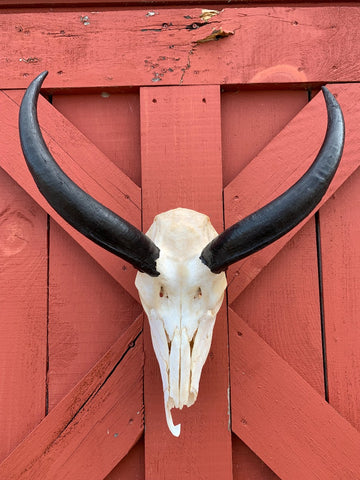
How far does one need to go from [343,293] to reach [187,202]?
2.23 feet

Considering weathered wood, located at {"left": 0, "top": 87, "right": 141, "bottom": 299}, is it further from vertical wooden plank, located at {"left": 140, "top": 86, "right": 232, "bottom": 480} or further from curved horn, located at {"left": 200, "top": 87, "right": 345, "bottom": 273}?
curved horn, located at {"left": 200, "top": 87, "right": 345, "bottom": 273}

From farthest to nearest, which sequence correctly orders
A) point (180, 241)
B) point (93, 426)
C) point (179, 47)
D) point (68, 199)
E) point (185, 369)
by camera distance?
point (179, 47) < point (93, 426) < point (180, 241) < point (185, 369) < point (68, 199)

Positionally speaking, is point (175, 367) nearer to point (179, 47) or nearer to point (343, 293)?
point (343, 293)

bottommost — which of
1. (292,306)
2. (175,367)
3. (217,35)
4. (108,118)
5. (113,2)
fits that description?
(292,306)

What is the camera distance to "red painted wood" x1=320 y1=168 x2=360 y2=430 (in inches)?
56.5

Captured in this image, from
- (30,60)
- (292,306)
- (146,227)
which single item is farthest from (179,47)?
(292,306)

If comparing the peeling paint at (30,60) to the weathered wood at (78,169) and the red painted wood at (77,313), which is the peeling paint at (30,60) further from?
the red painted wood at (77,313)

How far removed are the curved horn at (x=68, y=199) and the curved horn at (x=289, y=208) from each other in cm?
24

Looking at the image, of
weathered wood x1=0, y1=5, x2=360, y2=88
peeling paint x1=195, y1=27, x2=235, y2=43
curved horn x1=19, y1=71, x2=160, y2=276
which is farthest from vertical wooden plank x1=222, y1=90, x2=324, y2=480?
curved horn x1=19, y1=71, x2=160, y2=276

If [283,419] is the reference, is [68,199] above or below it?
above

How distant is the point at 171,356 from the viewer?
1.00m

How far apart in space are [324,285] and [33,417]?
1185mm

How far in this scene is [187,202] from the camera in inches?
56.9

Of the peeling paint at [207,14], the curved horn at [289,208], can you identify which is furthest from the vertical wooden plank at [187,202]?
the curved horn at [289,208]
